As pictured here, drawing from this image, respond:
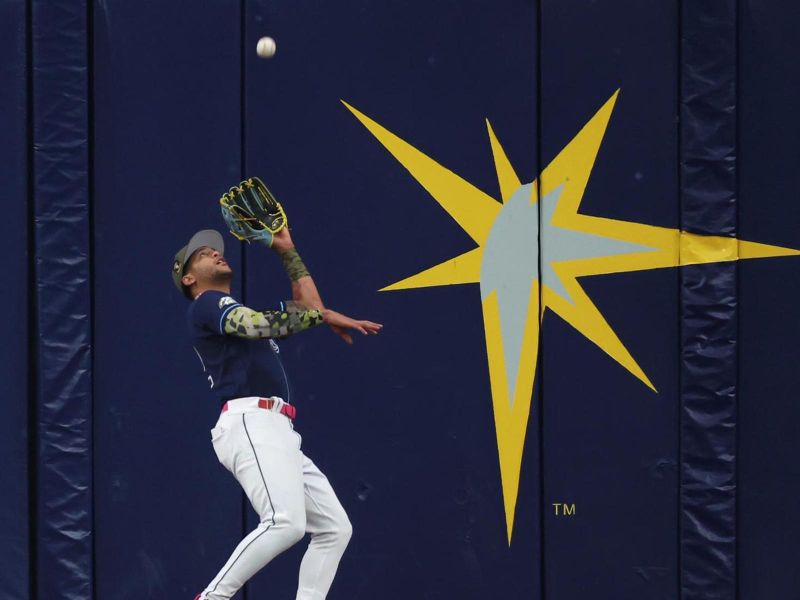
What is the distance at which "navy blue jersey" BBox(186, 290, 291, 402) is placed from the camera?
6.09 meters

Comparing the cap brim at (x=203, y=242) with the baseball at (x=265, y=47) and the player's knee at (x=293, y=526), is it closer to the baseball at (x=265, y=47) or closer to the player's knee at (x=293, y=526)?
the baseball at (x=265, y=47)

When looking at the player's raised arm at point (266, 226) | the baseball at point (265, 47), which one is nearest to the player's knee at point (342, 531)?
the player's raised arm at point (266, 226)

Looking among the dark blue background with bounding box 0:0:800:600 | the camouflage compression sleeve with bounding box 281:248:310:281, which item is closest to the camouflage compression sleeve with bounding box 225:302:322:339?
the camouflage compression sleeve with bounding box 281:248:310:281

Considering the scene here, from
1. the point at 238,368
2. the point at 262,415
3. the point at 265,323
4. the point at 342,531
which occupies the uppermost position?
the point at 265,323

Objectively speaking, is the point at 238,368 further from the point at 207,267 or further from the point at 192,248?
the point at 192,248

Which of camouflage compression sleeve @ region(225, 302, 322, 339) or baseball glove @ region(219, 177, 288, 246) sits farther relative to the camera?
baseball glove @ region(219, 177, 288, 246)

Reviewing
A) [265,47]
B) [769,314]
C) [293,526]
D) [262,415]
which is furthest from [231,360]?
[769,314]

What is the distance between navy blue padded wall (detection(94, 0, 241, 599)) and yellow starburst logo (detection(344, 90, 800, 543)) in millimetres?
773

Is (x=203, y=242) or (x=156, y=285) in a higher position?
(x=203, y=242)

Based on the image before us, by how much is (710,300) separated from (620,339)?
1.48 feet

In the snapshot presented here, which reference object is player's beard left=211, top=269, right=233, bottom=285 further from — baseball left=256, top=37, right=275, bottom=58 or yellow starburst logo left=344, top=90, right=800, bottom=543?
baseball left=256, top=37, right=275, bottom=58

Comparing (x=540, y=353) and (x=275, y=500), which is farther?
(x=540, y=353)

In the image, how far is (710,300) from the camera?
22.9 ft

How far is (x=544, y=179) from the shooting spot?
23.2 feet
